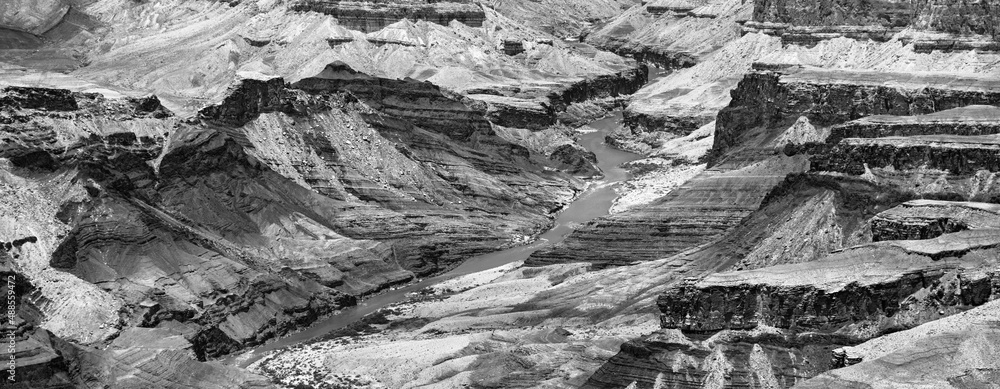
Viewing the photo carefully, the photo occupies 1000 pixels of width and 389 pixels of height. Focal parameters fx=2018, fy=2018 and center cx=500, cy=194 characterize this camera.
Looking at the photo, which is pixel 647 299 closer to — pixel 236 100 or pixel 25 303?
pixel 25 303

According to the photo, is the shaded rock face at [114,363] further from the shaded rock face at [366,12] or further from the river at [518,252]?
the shaded rock face at [366,12]

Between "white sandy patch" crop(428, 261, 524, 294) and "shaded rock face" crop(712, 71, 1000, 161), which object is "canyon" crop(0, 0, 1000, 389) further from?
"white sandy patch" crop(428, 261, 524, 294)

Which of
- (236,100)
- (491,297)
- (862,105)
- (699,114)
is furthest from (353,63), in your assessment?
(491,297)

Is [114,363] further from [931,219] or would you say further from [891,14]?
[891,14]

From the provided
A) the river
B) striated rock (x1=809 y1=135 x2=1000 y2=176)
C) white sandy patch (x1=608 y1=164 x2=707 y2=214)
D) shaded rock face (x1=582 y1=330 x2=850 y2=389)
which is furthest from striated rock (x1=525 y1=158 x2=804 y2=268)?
shaded rock face (x1=582 y1=330 x2=850 y2=389)

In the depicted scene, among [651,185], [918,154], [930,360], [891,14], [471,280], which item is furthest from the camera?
[891,14]

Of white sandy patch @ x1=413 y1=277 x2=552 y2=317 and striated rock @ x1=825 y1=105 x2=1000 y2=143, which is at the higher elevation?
striated rock @ x1=825 y1=105 x2=1000 y2=143

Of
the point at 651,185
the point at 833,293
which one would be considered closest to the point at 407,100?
the point at 651,185
